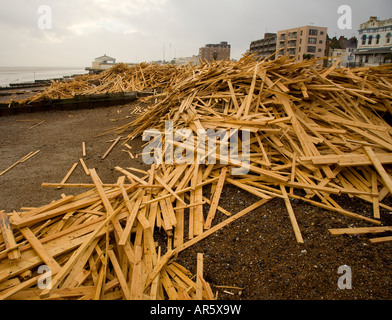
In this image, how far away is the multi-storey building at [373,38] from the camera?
46000 millimetres

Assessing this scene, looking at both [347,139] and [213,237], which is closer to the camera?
[213,237]

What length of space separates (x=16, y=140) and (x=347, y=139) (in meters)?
9.64

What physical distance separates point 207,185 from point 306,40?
220ft

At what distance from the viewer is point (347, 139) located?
462 cm

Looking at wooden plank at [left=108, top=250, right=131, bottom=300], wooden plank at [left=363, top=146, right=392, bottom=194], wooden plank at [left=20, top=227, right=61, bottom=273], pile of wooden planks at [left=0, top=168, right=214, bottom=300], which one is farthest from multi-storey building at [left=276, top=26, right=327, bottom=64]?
wooden plank at [left=20, top=227, right=61, bottom=273]

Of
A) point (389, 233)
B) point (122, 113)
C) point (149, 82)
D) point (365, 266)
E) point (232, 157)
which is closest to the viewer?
point (365, 266)

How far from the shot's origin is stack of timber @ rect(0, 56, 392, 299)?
284 cm

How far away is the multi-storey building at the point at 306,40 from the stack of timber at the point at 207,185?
6012 centimetres

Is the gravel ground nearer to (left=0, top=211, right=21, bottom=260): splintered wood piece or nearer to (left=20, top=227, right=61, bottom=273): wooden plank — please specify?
(left=0, top=211, right=21, bottom=260): splintered wood piece

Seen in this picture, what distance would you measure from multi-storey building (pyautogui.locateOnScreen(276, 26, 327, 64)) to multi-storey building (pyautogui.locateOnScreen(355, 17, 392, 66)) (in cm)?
793

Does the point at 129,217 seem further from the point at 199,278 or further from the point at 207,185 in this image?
the point at 207,185

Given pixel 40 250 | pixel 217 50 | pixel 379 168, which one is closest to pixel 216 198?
pixel 40 250

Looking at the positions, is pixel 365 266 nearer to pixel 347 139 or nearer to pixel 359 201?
pixel 359 201

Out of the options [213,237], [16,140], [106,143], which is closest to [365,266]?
[213,237]
